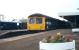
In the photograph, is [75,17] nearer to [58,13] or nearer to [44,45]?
[58,13]

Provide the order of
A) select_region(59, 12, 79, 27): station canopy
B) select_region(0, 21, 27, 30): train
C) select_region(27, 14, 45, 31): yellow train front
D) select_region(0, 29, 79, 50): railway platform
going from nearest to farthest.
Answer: select_region(0, 29, 79, 50): railway platform, select_region(27, 14, 45, 31): yellow train front, select_region(0, 21, 27, 30): train, select_region(59, 12, 79, 27): station canopy

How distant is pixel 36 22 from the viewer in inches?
1479

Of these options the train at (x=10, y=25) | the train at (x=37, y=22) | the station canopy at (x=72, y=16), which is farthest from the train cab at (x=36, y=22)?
the station canopy at (x=72, y=16)

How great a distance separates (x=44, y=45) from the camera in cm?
830

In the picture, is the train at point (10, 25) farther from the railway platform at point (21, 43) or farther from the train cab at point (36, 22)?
the railway platform at point (21, 43)

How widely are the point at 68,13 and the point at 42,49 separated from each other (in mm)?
39831

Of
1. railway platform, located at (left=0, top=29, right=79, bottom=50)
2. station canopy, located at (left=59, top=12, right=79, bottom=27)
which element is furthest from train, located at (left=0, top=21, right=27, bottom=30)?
railway platform, located at (left=0, top=29, right=79, bottom=50)

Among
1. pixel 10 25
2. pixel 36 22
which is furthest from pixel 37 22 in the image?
pixel 10 25

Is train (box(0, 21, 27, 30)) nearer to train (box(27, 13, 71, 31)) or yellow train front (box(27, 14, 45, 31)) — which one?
train (box(27, 13, 71, 31))

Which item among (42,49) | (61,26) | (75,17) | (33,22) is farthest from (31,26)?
(42,49)

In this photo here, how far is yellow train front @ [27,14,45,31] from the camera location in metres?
37.2

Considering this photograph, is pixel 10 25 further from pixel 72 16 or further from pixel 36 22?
pixel 36 22

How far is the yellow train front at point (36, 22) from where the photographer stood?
37.2m

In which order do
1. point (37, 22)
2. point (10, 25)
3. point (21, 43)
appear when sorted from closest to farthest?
point (21, 43) < point (37, 22) < point (10, 25)
